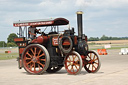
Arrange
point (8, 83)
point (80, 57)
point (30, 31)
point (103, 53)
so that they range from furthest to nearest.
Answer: point (103, 53), point (30, 31), point (80, 57), point (8, 83)

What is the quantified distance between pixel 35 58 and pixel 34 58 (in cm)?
6

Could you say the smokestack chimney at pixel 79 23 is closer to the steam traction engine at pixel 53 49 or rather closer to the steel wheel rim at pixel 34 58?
the steam traction engine at pixel 53 49

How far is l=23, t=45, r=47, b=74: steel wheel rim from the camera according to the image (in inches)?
600

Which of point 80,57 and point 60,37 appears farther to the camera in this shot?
point 60,37

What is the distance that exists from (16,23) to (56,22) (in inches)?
87.5

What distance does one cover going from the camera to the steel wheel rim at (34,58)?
15.2m

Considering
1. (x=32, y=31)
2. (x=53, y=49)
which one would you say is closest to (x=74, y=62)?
(x=53, y=49)

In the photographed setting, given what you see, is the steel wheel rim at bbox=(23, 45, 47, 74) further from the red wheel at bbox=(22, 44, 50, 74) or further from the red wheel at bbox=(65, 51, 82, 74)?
the red wheel at bbox=(65, 51, 82, 74)

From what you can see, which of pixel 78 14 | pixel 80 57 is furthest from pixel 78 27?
pixel 80 57

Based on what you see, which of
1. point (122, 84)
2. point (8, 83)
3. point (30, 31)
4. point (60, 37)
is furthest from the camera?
point (30, 31)

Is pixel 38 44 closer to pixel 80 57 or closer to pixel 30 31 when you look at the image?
pixel 30 31

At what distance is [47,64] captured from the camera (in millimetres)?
14867

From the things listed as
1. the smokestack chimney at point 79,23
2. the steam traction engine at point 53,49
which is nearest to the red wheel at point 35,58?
the steam traction engine at point 53,49

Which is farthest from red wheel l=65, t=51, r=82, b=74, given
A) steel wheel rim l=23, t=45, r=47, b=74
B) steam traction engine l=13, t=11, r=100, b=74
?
steel wheel rim l=23, t=45, r=47, b=74
